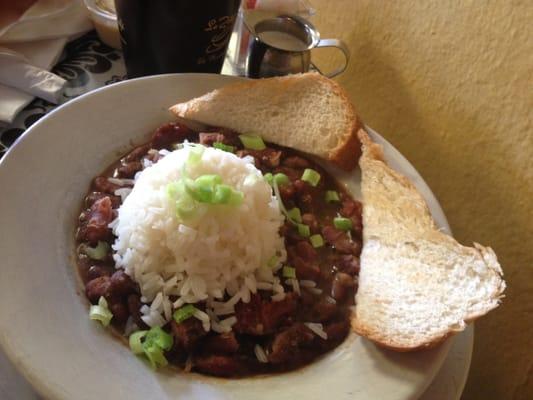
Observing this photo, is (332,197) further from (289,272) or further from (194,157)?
(194,157)

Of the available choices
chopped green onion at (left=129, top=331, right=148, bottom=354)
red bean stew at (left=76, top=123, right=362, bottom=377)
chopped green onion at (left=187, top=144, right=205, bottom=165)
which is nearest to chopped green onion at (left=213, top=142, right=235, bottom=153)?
red bean stew at (left=76, top=123, right=362, bottom=377)

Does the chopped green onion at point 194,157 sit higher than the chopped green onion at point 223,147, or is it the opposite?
the chopped green onion at point 194,157

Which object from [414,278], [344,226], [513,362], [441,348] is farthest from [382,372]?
[513,362]

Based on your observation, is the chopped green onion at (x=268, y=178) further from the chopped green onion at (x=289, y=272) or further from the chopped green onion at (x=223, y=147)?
the chopped green onion at (x=289, y=272)

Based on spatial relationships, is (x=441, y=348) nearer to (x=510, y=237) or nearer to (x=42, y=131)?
(x=510, y=237)

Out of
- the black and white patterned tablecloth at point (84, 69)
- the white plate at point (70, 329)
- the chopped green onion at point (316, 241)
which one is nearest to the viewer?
the white plate at point (70, 329)

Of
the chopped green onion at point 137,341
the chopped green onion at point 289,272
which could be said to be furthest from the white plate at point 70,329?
the chopped green onion at point 289,272

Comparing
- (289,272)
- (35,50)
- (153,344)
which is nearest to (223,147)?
(289,272)
